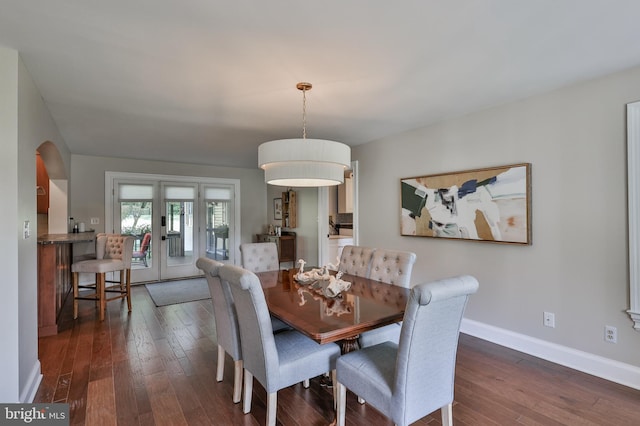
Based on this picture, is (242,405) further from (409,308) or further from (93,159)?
(93,159)

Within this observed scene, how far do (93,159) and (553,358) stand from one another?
6.91 metres

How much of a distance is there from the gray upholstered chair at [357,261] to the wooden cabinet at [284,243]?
3.69 meters

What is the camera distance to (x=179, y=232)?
6242mm

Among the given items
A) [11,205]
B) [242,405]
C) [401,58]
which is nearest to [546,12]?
[401,58]

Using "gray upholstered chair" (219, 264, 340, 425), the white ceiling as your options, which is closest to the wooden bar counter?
the white ceiling

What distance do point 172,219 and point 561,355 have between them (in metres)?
6.12

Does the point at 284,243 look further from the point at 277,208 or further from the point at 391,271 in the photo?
the point at 391,271

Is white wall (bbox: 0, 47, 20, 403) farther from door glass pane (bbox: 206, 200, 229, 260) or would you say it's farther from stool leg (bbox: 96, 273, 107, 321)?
door glass pane (bbox: 206, 200, 229, 260)

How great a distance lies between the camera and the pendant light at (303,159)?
2293mm

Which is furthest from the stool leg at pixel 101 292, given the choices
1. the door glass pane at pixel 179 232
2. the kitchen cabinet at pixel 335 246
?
the kitchen cabinet at pixel 335 246

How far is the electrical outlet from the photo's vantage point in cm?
245

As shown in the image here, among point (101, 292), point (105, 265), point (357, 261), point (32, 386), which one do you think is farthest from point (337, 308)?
point (101, 292)

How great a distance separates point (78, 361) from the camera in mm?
2791

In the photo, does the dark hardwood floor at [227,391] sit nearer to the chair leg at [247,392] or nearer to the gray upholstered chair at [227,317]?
the chair leg at [247,392]
